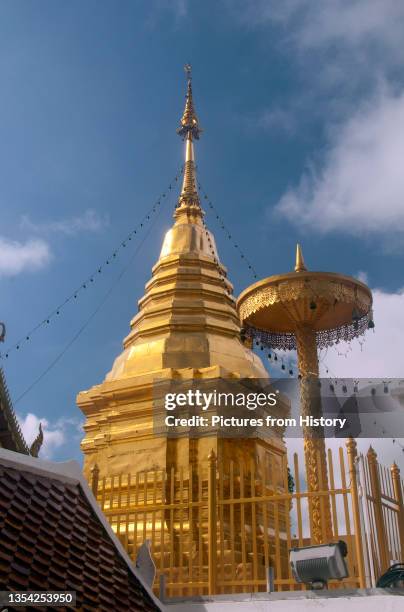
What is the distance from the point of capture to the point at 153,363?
15734mm

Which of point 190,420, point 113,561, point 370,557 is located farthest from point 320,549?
point 190,420

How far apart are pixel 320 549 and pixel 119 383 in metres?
9.83

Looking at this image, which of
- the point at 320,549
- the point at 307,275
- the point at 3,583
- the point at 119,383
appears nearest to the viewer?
the point at 3,583

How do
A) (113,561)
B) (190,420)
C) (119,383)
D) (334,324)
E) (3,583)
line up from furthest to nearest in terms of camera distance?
(119,383) → (190,420) → (334,324) → (113,561) → (3,583)

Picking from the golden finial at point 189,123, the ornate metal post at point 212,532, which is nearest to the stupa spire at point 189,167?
the golden finial at point 189,123

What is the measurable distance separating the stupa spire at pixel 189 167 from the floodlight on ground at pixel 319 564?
1432 centimetres

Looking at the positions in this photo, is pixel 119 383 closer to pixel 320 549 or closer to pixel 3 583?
pixel 320 549

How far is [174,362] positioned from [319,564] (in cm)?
976

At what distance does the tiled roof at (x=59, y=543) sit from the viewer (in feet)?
15.6

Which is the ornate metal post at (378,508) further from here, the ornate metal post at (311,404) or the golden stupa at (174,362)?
the golden stupa at (174,362)

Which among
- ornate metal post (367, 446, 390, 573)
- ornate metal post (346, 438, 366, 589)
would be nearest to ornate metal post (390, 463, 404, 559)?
ornate metal post (367, 446, 390, 573)

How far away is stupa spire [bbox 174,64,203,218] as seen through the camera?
1980 cm

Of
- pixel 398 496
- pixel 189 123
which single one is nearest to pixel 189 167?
pixel 189 123

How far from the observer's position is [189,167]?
2055 cm
